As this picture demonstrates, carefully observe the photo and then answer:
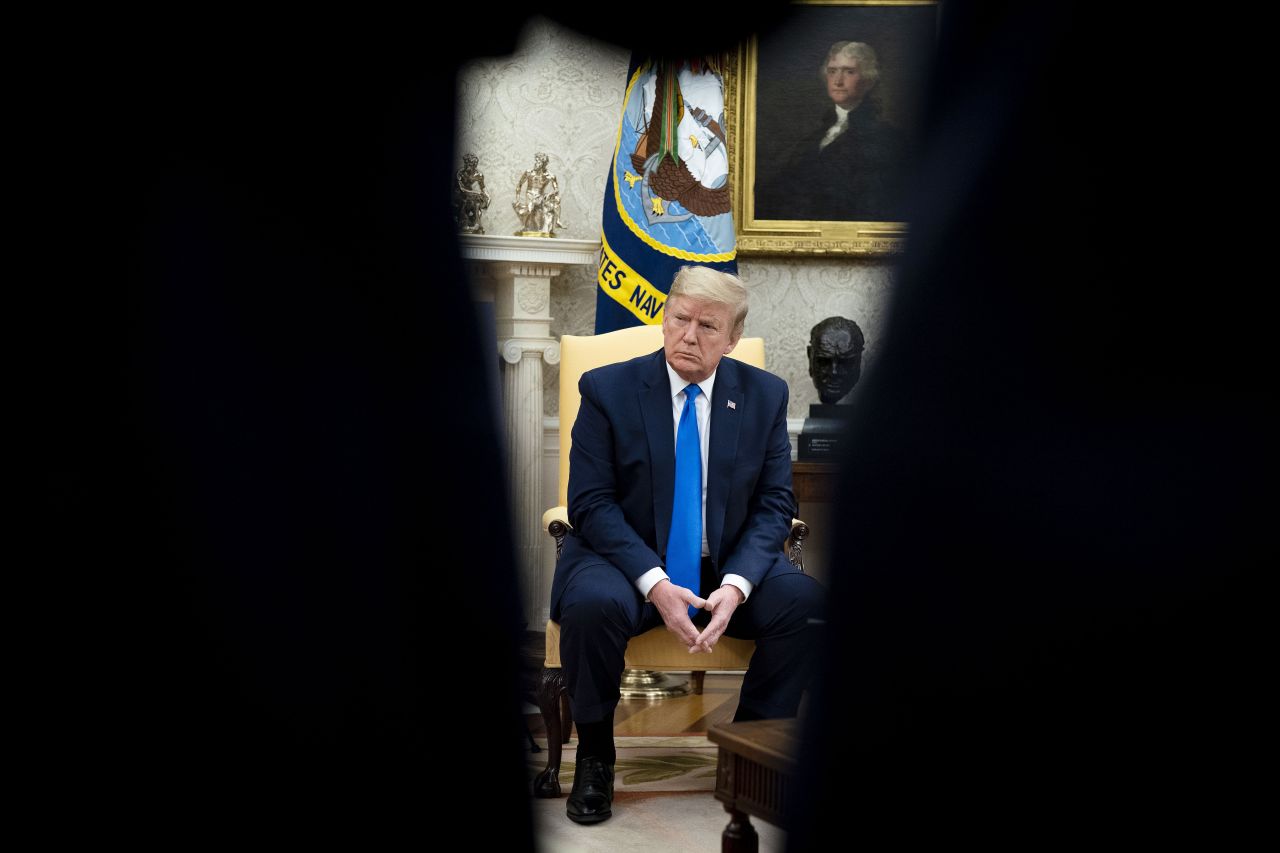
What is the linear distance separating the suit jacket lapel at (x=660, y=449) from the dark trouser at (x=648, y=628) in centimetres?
15

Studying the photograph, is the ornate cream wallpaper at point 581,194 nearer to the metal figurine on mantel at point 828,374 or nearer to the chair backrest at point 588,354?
the metal figurine on mantel at point 828,374

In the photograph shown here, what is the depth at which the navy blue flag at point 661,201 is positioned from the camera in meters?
4.59

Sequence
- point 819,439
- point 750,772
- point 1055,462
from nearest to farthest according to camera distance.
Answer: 1. point 1055,462
2. point 750,772
3. point 819,439

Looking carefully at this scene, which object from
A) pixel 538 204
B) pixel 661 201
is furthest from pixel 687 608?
pixel 538 204

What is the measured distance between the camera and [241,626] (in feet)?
1.58

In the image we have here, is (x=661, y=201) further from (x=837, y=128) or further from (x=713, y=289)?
(x=713, y=289)

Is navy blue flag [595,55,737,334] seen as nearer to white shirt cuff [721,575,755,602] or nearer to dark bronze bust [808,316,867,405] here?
dark bronze bust [808,316,867,405]

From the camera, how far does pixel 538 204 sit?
5008 mm

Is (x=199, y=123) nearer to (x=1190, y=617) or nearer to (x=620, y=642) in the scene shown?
(x=1190, y=617)

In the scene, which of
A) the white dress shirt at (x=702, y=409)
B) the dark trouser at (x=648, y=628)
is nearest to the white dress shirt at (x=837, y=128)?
the white dress shirt at (x=702, y=409)

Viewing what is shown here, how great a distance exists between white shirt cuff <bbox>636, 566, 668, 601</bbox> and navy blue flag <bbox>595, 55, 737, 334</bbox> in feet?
5.59

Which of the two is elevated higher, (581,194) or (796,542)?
(581,194)

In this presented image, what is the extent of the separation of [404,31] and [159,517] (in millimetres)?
194

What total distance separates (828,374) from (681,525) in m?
1.86
